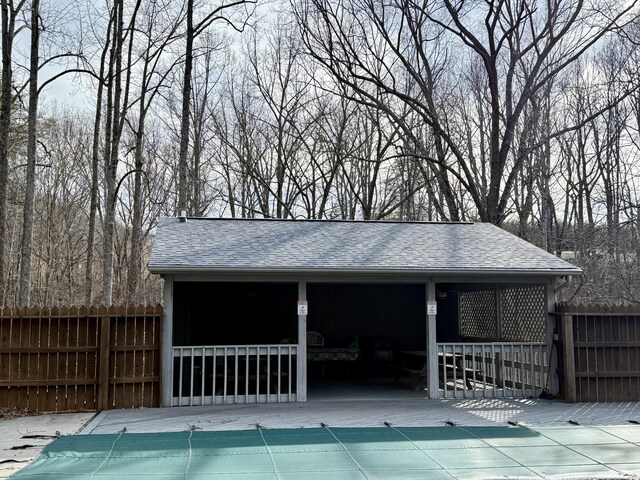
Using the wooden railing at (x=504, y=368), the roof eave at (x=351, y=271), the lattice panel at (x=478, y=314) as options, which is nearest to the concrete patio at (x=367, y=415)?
the wooden railing at (x=504, y=368)

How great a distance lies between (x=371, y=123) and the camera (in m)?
A: 24.0

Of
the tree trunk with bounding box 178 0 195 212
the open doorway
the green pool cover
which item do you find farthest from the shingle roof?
the tree trunk with bounding box 178 0 195 212

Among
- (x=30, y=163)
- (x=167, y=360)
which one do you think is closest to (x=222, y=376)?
(x=167, y=360)

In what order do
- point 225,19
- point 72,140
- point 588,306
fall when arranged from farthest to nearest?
point 72,140 → point 225,19 → point 588,306

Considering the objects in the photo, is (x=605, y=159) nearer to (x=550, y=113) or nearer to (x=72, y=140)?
(x=550, y=113)

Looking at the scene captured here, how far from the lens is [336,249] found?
9852 mm

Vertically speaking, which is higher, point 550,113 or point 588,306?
point 550,113

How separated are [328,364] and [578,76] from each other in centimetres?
1470

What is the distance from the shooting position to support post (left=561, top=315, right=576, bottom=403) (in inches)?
357

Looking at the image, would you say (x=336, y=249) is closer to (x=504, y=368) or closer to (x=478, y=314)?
(x=504, y=368)

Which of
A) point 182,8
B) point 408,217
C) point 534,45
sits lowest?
point 408,217

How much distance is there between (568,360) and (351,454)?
4807 mm

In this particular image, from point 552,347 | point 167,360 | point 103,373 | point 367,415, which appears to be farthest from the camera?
point 552,347

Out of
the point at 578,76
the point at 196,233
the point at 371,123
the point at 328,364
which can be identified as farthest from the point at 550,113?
the point at 196,233
